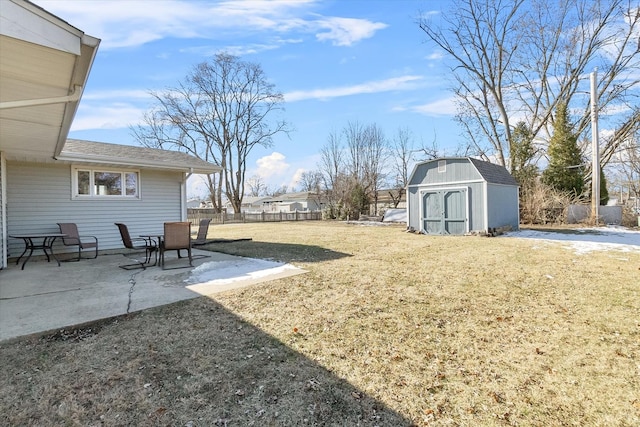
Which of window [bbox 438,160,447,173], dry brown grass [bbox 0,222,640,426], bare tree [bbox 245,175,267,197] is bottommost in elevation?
dry brown grass [bbox 0,222,640,426]

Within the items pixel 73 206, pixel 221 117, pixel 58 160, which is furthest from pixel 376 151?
pixel 58 160

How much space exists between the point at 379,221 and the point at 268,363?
65.8 feet

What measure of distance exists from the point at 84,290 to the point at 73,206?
4636 millimetres

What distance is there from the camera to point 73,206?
7.93 meters

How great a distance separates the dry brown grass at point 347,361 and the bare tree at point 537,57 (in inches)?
741

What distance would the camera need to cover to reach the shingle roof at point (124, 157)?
7482mm

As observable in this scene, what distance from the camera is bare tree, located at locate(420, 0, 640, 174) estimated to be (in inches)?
744

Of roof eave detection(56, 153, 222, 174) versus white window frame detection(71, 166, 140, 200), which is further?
white window frame detection(71, 166, 140, 200)

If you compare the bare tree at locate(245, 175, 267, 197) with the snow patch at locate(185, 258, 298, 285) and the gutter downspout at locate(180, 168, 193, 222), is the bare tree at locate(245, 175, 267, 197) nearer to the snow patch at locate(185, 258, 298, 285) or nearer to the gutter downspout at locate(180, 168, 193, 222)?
the gutter downspout at locate(180, 168, 193, 222)

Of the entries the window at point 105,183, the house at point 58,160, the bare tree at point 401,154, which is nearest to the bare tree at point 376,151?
the bare tree at point 401,154

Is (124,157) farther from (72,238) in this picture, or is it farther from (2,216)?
(2,216)

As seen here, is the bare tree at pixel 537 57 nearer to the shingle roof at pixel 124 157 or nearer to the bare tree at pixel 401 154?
the bare tree at pixel 401 154

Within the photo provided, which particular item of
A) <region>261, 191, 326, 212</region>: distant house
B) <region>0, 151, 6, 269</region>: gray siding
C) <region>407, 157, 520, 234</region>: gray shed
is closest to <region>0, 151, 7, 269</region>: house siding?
<region>0, 151, 6, 269</region>: gray siding

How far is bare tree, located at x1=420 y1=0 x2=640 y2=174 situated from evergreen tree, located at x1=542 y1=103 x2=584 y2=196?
2.23 metres
